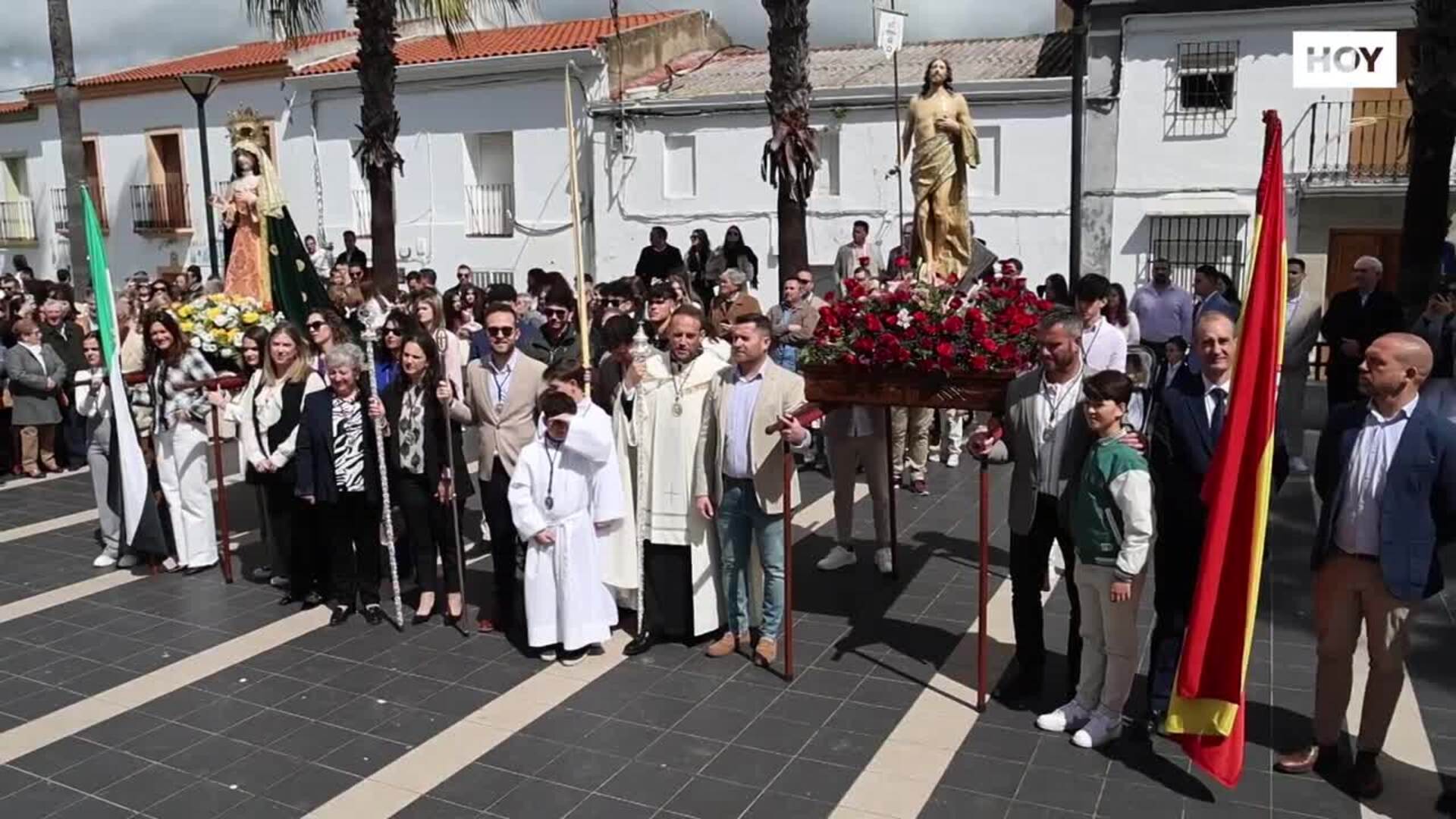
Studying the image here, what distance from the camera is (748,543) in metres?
6.32

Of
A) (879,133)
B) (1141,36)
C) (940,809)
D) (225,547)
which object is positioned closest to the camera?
(940,809)

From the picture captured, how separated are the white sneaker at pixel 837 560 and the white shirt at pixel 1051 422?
8.38ft

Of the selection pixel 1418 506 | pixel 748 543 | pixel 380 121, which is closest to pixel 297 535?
pixel 748 543

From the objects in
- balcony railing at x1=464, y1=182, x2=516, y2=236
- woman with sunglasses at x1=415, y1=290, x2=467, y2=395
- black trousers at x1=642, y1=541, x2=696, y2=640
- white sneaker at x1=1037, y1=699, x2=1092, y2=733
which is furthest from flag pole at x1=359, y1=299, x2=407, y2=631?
balcony railing at x1=464, y1=182, x2=516, y2=236

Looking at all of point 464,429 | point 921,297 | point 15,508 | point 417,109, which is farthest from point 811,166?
point 417,109

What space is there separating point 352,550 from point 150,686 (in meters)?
1.42

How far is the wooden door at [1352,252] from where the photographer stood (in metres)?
18.6

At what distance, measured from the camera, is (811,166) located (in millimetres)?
13141

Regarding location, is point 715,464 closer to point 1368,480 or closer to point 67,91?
point 1368,480

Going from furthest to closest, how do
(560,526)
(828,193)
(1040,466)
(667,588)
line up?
(828,193) < (667,588) < (560,526) < (1040,466)

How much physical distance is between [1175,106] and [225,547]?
1642 centimetres

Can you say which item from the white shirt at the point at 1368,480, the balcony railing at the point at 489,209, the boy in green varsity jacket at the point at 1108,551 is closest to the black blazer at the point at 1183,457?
the boy in green varsity jacket at the point at 1108,551

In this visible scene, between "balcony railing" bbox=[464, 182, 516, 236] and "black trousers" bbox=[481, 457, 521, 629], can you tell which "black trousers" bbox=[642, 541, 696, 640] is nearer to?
"black trousers" bbox=[481, 457, 521, 629]

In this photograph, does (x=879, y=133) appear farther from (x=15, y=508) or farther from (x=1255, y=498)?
(x=1255, y=498)
